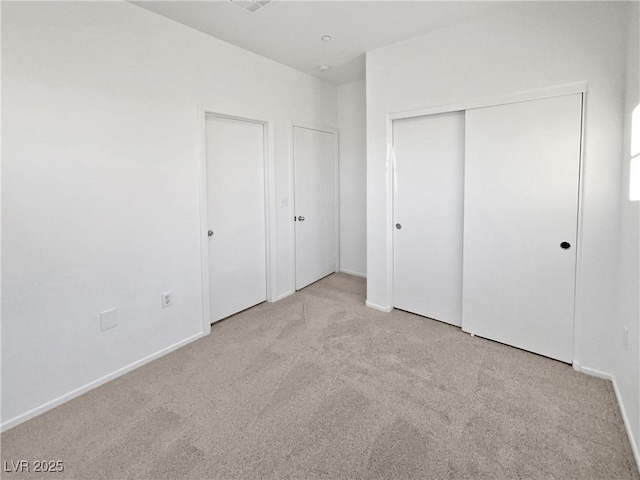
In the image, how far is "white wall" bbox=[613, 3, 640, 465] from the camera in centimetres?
176

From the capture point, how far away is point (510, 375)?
234cm

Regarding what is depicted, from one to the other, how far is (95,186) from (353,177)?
3.10 metres

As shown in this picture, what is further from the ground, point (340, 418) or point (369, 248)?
point (369, 248)

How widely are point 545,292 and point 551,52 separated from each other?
1662mm

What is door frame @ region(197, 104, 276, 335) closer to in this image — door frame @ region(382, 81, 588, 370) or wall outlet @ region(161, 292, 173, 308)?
wall outlet @ region(161, 292, 173, 308)

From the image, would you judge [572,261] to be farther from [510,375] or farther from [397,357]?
[397,357]

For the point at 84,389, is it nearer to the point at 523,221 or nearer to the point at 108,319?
the point at 108,319

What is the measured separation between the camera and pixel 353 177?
4613 mm

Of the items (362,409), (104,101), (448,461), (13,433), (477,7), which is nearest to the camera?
(448,461)

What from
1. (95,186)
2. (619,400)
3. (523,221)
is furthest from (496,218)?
(95,186)

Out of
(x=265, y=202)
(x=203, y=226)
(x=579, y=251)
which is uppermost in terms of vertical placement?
(x=265, y=202)

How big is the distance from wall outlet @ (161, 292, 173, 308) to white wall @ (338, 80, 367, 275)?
263 cm

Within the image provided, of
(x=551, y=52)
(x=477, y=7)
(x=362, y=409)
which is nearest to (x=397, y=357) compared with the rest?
(x=362, y=409)

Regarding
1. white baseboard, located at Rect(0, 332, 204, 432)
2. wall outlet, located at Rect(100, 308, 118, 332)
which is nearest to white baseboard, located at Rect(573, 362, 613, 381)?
white baseboard, located at Rect(0, 332, 204, 432)
